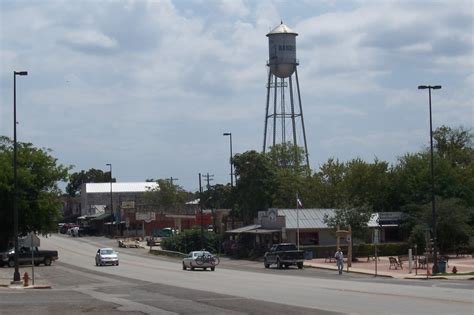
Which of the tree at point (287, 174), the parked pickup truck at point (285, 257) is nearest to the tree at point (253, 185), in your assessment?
the tree at point (287, 174)

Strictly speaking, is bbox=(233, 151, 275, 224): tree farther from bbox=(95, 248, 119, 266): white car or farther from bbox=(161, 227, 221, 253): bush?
bbox=(95, 248, 119, 266): white car

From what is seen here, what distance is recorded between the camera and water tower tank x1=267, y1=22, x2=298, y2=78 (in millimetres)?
89250

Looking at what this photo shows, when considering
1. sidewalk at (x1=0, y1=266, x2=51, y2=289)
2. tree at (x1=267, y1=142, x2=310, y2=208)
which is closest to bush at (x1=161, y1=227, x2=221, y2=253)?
tree at (x1=267, y1=142, x2=310, y2=208)

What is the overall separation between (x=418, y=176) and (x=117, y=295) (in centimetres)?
4944

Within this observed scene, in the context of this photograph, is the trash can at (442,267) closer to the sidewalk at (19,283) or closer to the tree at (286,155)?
the sidewalk at (19,283)

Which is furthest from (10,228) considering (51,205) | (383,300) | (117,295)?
(383,300)

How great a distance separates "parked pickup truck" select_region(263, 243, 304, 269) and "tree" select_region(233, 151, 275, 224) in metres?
32.4

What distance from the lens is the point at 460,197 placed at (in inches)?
3051

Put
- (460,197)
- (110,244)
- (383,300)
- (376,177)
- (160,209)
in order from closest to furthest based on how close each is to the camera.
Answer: (383,300) < (460,197) < (376,177) < (110,244) < (160,209)

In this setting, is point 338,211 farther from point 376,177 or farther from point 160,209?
point 160,209

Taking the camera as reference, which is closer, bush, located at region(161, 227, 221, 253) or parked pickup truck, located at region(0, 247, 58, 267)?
parked pickup truck, located at region(0, 247, 58, 267)

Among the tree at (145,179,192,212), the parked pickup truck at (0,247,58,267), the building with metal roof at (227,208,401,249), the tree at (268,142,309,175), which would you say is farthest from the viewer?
the tree at (145,179,192,212)

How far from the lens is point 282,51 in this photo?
294 feet

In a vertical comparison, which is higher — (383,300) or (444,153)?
(444,153)
